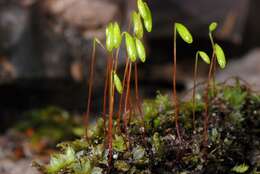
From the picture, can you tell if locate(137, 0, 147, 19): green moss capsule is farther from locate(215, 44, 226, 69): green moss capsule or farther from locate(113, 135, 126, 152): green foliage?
locate(113, 135, 126, 152): green foliage

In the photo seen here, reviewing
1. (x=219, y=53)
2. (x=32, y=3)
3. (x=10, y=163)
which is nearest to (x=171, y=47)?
(x=32, y=3)

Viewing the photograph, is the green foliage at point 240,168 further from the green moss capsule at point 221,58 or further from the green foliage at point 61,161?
the green foliage at point 61,161

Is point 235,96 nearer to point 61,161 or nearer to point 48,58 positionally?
point 61,161

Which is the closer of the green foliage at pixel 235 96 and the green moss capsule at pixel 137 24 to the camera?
the green moss capsule at pixel 137 24

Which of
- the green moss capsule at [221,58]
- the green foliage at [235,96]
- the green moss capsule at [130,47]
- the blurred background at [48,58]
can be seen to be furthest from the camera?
the blurred background at [48,58]

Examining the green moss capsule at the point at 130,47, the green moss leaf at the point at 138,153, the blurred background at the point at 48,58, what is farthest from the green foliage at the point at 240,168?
the blurred background at the point at 48,58

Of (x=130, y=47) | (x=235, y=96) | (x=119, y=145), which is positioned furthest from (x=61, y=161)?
(x=235, y=96)

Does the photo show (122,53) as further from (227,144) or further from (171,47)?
(227,144)
